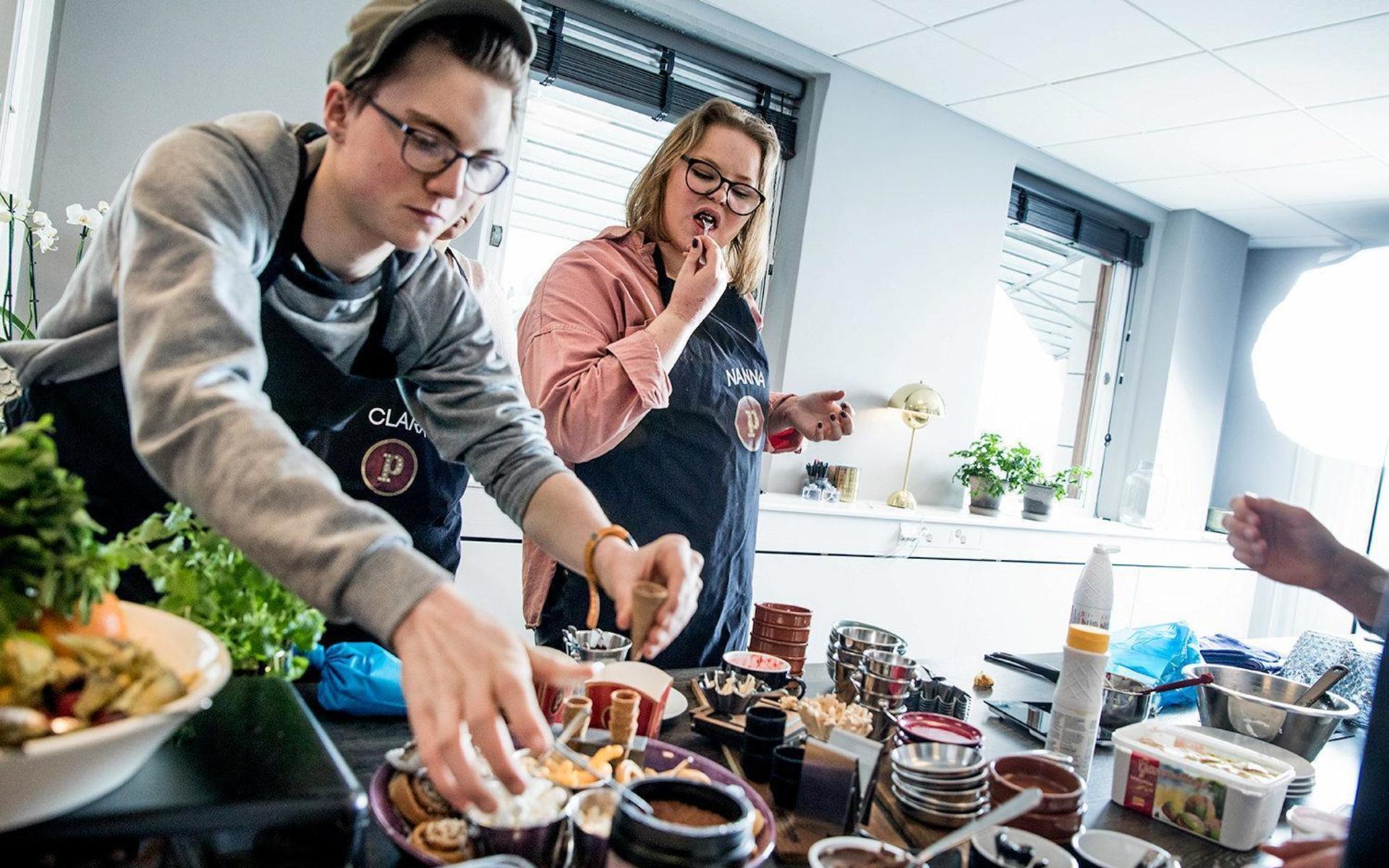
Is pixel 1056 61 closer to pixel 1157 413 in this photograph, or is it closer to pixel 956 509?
pixel 956 509

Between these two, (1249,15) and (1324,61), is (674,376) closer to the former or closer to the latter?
(1249,15)

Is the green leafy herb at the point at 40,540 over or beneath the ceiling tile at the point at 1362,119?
beneath

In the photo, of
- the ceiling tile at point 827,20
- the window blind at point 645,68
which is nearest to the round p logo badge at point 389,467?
the window blind at point 645,68

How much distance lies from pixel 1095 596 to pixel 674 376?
0.88 meters

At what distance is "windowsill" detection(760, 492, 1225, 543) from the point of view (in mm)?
3709

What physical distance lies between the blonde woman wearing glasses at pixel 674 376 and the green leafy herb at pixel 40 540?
1.00 m

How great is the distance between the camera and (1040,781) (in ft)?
4.02

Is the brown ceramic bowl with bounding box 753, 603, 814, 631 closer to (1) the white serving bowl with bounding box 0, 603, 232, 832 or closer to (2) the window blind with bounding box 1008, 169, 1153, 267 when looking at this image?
(1) the white serving bowl with bounding box 0, 603, 232, 832

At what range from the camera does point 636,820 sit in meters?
0.81

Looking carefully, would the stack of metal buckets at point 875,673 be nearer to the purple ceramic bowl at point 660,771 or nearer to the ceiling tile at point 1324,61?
the purple ceramic bowl at point 660,771

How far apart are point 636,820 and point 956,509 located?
13.3 ft

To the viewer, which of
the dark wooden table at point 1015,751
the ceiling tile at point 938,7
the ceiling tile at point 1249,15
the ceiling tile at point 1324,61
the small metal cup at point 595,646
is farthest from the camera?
the ceiling tile at point 938,7

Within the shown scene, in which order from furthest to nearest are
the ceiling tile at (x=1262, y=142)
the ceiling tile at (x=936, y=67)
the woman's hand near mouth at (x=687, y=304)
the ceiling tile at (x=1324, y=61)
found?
the ceiling tile at (x=1262, y=142)
the ceiling tile at (x=936, y=67)
the ceiling tile at (x=1324, y=61)
the woman's hand near mouth at (x=687, y=304)

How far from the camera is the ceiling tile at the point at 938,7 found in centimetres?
323
